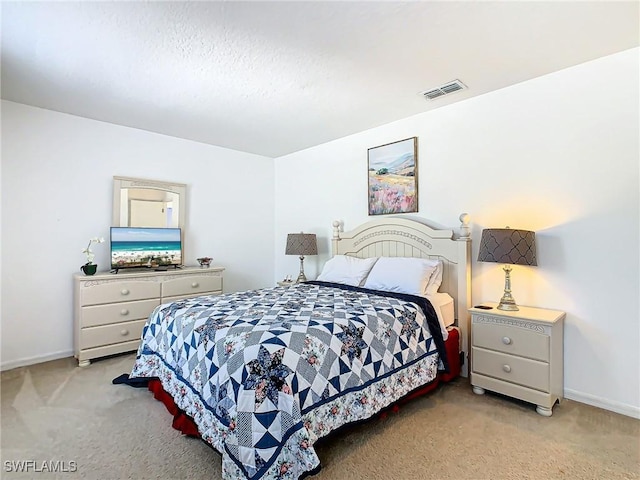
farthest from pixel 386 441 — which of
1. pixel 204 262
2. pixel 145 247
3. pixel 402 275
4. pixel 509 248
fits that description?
pixel 145 247

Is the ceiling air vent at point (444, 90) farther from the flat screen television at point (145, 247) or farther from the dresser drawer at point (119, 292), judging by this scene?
the dresser drawer at point (119, 292)

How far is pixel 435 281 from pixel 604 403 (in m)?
1.38

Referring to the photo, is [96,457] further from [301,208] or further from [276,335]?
[301,208]

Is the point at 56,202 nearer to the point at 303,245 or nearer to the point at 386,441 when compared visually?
the point at 303,245

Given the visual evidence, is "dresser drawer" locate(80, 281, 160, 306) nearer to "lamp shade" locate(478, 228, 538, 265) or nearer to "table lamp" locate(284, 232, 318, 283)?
"table lamp" locate(284, 232, 318, 283)

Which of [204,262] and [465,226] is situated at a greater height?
[465,226]

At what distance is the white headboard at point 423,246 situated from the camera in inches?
116

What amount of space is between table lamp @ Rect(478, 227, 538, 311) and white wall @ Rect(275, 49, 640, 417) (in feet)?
0.90

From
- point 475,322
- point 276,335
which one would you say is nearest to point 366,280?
point 475,322

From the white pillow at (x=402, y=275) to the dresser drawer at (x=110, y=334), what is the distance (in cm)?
241

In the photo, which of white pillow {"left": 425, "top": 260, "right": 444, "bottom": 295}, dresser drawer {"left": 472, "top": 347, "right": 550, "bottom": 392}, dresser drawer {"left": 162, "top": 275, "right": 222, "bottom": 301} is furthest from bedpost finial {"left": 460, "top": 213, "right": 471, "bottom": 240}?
dresser drawer {"left": 162, "top": 275, "right": 222, "bottom": 301}

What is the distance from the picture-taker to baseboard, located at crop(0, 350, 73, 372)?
3087mm

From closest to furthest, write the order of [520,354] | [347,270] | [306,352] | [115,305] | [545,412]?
[306,352] → [545,412] → [520,354] → [115,305] → [347,270]

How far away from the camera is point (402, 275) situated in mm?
2973
